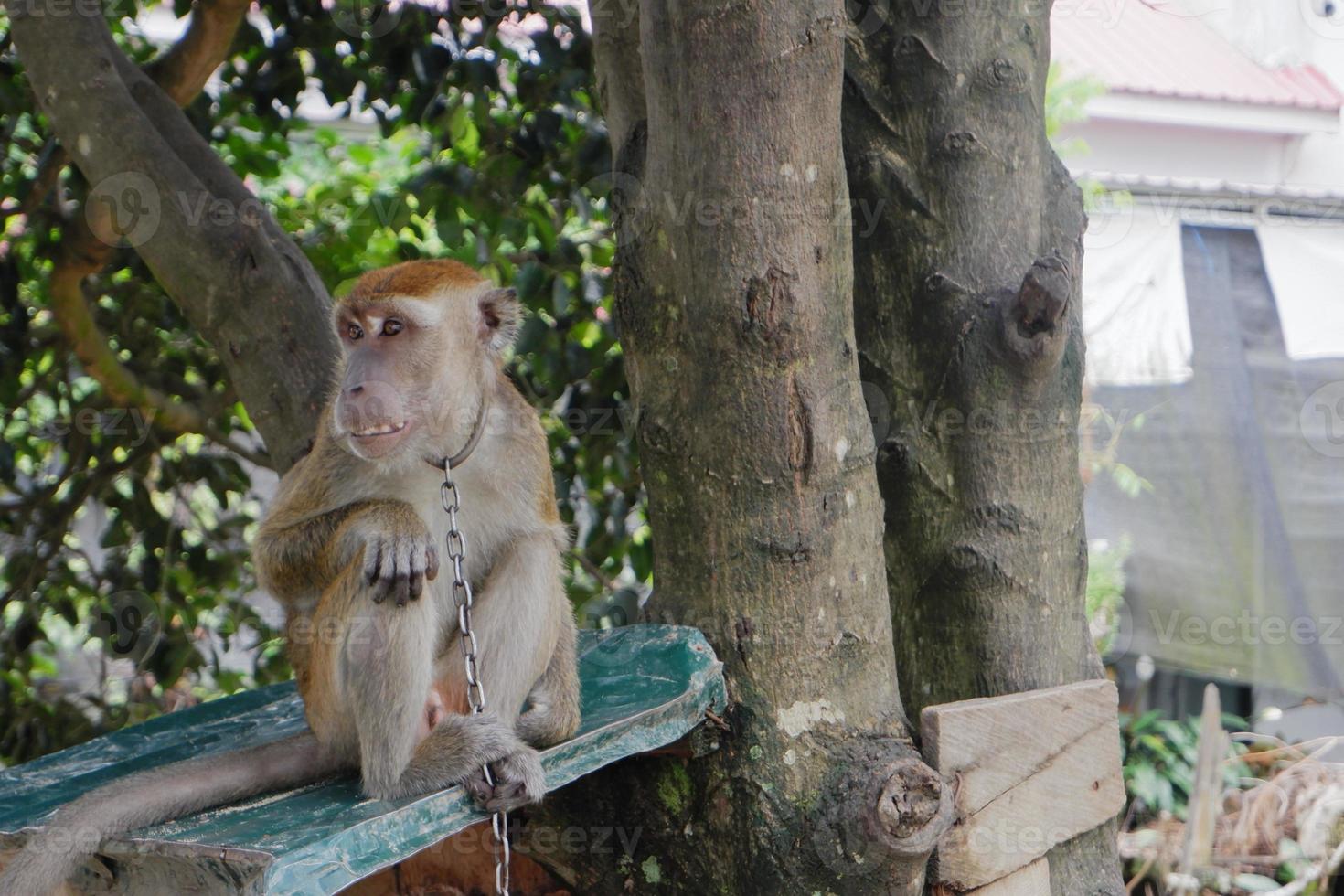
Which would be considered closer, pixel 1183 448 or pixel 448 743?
pixel 448 743

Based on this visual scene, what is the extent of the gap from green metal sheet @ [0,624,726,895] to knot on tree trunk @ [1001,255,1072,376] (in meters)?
0.94

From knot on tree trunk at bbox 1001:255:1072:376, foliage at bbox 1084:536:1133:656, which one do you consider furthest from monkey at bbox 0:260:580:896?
foliage at bbox 1084:536:1133:656

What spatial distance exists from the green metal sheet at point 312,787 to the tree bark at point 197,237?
2.61ft

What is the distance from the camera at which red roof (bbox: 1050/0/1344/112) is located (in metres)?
9.11

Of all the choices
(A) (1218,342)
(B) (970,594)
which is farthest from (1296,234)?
(B) (970,594)

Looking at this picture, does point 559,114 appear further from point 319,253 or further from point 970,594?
point 970,594

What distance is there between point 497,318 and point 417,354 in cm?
27

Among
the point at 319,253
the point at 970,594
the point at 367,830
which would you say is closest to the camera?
the point at 367,830

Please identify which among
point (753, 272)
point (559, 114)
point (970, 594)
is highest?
point (559, 114)

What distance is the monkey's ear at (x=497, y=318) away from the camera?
3.03 metres

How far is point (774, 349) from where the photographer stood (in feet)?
7.85

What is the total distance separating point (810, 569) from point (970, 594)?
515mm

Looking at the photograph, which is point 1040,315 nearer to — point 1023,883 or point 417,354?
point 1023,883

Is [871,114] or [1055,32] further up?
[1055,32]
